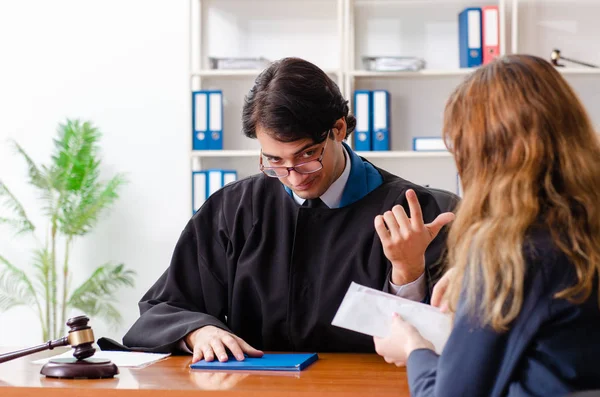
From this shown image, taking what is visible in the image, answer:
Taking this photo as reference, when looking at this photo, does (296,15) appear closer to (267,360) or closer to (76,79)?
(76,79)

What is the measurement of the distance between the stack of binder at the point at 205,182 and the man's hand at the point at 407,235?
259 cm

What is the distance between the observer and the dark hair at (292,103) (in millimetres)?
2146

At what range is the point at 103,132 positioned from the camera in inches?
194

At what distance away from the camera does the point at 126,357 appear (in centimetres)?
203

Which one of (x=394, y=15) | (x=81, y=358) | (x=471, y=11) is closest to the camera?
(x=81, y=358)

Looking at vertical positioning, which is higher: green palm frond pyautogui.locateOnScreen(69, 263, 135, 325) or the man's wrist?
the man's wrist

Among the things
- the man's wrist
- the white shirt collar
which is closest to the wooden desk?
the man's wrist

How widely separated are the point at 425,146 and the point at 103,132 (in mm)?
1937

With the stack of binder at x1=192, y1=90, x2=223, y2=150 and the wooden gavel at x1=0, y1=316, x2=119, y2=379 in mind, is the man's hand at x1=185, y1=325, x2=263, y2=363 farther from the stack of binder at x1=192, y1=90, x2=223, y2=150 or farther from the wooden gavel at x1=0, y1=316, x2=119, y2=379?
the stack of binder at x1=192, y1=90, x2=223, y2=150

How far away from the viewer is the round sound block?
177 cm

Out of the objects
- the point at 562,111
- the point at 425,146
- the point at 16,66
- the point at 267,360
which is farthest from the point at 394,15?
the point at 562,111

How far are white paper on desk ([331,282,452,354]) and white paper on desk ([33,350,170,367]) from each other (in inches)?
21.7

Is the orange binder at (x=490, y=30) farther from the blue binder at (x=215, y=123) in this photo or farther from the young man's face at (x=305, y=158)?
the young man's face at (x=305, y=158)

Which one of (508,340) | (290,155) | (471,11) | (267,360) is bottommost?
(267,360)
